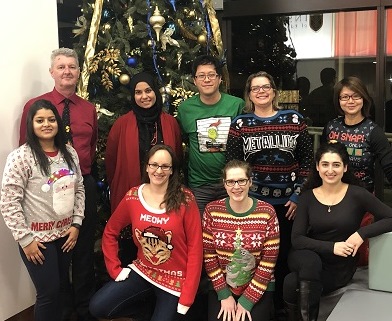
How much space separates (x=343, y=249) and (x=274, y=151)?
0.64 metres

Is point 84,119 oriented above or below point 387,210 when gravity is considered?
above

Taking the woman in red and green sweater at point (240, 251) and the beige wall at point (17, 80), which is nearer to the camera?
the woman in red and green sweater at point (240, 251)

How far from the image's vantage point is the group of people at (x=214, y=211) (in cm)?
244

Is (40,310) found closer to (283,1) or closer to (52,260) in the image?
(52,260)

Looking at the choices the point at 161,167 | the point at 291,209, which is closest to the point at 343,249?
the point at 291,209

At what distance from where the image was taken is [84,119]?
286cm

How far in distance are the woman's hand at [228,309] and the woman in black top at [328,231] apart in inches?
10.8

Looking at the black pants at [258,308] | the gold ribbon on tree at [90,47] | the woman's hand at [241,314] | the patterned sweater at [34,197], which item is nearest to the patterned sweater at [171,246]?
the black pants at [258,308]

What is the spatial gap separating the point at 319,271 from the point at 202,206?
820 millimetres

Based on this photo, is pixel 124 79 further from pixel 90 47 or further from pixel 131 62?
pixel 90 47

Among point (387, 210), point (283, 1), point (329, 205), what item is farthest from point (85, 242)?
point (283, 1)

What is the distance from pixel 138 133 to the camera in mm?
2959

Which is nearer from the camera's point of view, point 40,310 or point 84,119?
point 40,310

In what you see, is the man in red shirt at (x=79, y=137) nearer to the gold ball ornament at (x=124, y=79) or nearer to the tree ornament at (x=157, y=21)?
the gold ball ornament at (x=124, y=79)
